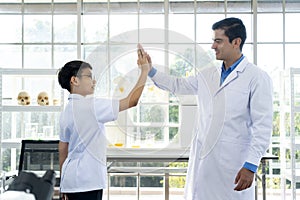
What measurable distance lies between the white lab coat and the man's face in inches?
3.0

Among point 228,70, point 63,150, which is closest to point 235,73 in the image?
point 228,70

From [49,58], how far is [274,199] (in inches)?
96.7

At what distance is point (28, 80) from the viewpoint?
4.32 metres

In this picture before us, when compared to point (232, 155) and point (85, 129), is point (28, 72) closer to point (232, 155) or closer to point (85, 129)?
point (85, 129)

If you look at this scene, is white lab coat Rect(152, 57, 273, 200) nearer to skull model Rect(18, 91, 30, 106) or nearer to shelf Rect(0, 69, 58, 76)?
shelf Rect(0, 69, 58, 76)

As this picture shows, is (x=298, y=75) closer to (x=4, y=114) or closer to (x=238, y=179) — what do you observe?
(x=238, y=179)

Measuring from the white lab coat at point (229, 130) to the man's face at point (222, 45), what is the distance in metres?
0.08

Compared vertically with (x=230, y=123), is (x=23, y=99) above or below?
above

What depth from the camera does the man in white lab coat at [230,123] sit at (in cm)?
194

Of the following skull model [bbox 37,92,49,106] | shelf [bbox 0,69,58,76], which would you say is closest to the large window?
skull model [bbox 37,92,49,106]

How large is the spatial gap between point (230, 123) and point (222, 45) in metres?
0.35

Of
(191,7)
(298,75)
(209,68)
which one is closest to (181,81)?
(209,68)

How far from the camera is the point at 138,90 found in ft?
6.38

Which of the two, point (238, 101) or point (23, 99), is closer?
point (238, 101)
